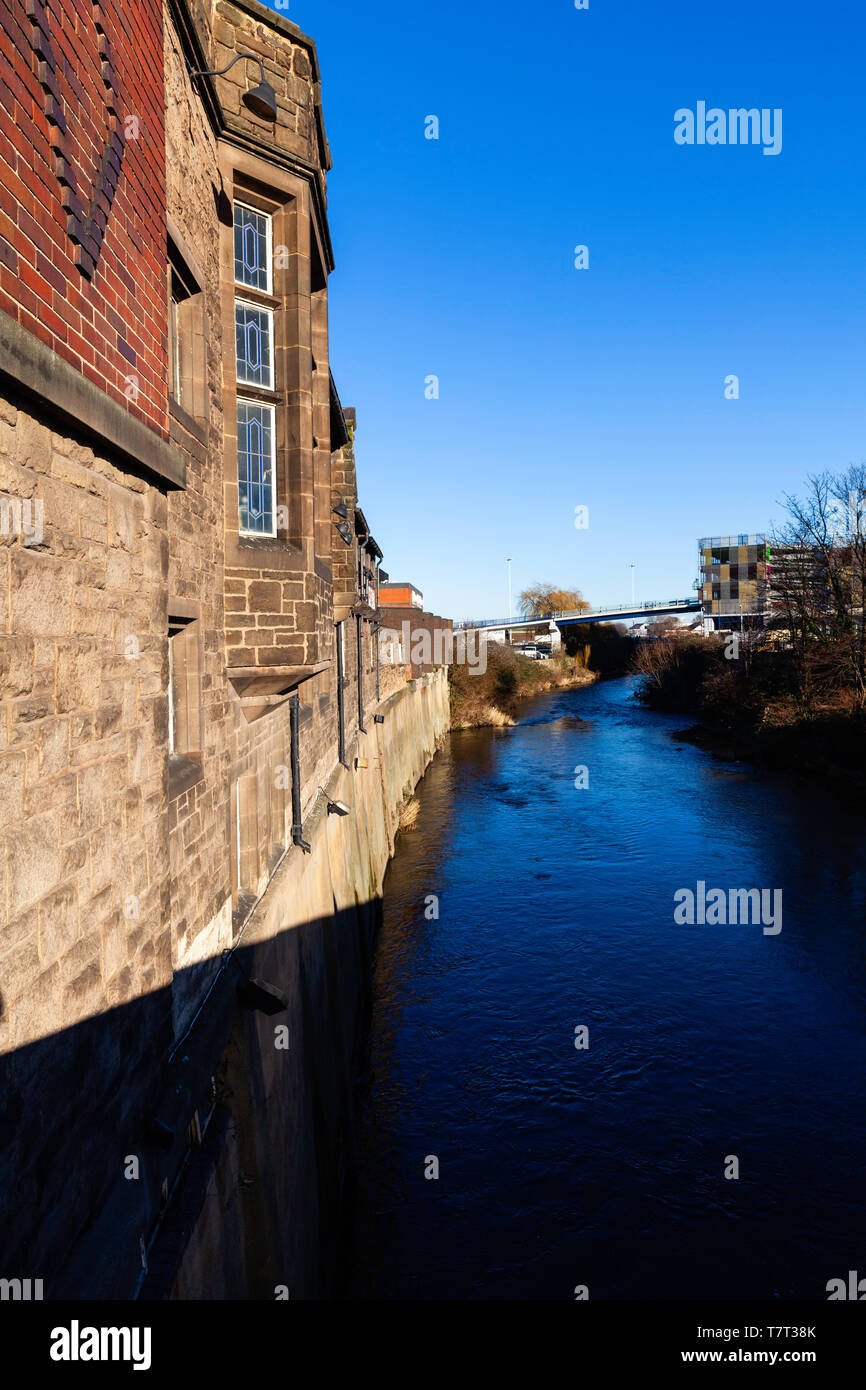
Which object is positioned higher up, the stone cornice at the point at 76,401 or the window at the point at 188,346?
the window at the point at 188,346

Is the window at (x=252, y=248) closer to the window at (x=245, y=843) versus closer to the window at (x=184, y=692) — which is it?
the window at (x=184, y=692)

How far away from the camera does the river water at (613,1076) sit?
7520 millimetres

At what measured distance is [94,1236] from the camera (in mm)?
2896

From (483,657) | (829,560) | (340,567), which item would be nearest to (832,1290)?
(340,567)

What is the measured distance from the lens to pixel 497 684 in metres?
53.9

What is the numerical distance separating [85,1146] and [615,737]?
38.6 m

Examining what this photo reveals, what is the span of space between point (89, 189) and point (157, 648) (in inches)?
76.4

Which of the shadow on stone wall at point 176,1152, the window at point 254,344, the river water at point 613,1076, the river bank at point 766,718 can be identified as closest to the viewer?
the shadow on stone wall at point 176,1152

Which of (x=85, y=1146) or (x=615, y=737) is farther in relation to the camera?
(x=615, y=737)

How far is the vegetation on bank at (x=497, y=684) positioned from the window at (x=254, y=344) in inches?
1542

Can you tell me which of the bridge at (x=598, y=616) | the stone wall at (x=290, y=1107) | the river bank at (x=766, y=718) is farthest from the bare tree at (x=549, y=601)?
the stone wall at (x=290, y=1107)

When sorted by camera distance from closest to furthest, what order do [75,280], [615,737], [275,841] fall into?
[75,280] → [275,841] → [615,737]

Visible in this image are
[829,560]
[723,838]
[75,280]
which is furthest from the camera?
[829,560]

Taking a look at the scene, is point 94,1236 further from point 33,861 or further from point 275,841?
point 275,841
